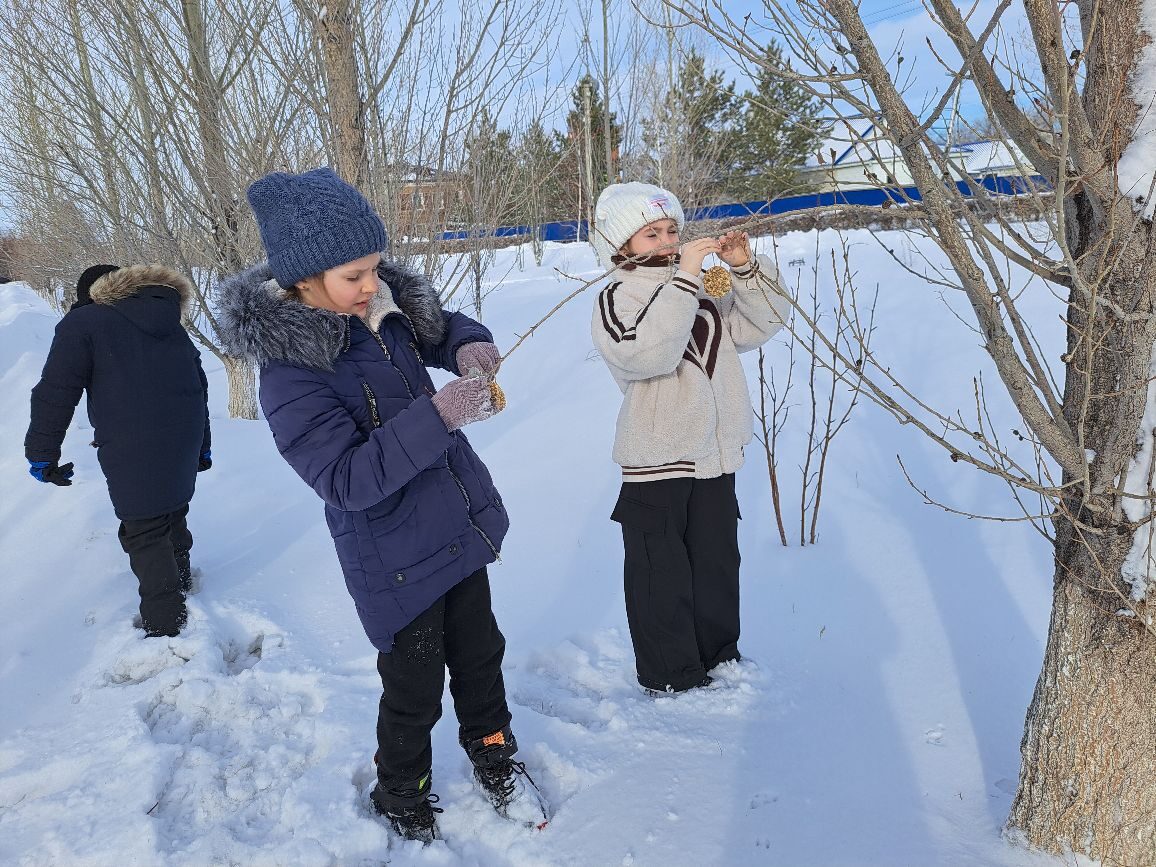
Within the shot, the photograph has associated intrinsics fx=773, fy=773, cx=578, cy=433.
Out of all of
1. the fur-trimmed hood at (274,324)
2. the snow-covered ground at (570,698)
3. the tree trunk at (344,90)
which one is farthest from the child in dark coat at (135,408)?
the fur-trimmed hood at (274,324)

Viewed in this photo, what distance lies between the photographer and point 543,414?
6938 millimetres

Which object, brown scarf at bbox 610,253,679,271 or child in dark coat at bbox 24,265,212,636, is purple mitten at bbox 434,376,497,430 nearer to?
brown scarf at bbox 610,253,679,271

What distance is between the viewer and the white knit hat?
2375 mm

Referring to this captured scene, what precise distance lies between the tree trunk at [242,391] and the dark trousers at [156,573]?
4.63 m

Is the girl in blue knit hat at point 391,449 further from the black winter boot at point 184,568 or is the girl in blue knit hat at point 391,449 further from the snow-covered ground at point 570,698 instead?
the black winter boot at point 184,568

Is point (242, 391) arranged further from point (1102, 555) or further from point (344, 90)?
point (1102, 555)

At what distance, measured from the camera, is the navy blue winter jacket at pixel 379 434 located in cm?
175

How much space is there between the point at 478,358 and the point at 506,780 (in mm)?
1178

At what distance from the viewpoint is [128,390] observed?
3375mm

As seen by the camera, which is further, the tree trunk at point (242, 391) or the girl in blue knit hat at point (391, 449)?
the tree trunk at point (242, 391)

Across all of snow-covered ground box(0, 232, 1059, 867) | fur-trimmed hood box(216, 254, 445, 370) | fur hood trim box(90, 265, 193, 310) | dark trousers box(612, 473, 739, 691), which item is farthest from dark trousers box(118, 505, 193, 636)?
dark trousers box(612, 473, 739, 691)

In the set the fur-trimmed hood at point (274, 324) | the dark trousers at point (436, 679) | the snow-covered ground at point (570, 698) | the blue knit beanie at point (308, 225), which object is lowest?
the snow-covered ground at point (570, 698)

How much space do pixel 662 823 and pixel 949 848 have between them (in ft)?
2.21

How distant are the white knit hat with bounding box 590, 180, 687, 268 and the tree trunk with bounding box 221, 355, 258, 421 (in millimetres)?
6314
